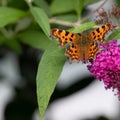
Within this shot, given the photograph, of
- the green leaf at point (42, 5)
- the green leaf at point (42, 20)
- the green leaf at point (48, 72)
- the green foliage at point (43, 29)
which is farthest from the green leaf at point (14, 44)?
the green leaf at point (48, 72)

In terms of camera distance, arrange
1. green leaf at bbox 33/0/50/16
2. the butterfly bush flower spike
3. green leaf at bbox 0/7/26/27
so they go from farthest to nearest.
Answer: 1. green leaf at bbox 33/0/50/16
2. green leaf at bbox 0/7/26/27
3. the butterfly bush flower spike

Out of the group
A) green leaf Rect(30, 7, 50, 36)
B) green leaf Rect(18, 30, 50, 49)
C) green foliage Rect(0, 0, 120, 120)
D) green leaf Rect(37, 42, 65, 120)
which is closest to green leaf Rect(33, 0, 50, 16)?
green foliage Rect(0, 0, 120, 120)

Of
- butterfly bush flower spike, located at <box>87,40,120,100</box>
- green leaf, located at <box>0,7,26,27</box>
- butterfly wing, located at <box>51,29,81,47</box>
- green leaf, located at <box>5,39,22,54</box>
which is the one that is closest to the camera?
butterfly wing, located at <box>51,29,81,47</box>

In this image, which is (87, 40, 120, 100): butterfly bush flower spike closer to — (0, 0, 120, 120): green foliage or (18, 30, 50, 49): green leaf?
A: (0, 0, 120, 120): green foliage

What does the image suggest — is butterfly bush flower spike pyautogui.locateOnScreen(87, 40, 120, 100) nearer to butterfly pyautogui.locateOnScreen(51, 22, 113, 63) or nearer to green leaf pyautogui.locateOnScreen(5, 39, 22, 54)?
butterfly pyautogui.locateOnScreen(51, 22, 113, 63)

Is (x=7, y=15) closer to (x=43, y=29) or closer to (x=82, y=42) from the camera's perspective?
(x=43, y=29)

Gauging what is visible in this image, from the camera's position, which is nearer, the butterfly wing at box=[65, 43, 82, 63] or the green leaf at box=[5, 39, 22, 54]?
the butterfly wing at box=[65, 43, 82, 63]

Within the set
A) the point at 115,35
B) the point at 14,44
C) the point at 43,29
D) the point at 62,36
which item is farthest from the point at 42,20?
the point at 14,44

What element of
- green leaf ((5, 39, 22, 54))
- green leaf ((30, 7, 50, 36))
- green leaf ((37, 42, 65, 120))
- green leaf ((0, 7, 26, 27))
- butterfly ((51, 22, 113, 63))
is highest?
green leaf ((5, 39, 22, 54))

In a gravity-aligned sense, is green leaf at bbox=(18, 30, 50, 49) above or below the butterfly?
above
